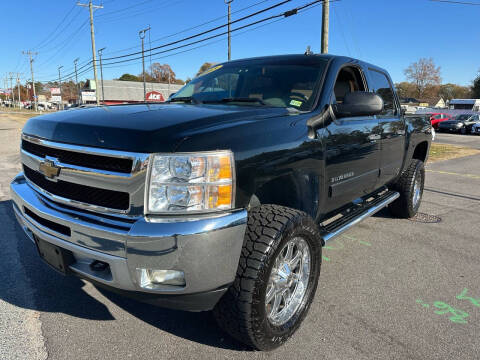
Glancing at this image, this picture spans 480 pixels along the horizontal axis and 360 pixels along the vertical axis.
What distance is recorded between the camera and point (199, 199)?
185cm

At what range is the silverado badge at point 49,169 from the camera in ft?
7.16

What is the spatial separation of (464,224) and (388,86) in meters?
2.24

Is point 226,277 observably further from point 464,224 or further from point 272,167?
point 464,224

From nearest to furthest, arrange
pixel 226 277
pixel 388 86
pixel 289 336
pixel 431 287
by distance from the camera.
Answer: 1. pixel 226 277
2. pixel 289 336
3. pixel 431 287
4. pixel 388 86

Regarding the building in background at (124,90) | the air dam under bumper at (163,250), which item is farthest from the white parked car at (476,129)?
the building in background at (124,90)

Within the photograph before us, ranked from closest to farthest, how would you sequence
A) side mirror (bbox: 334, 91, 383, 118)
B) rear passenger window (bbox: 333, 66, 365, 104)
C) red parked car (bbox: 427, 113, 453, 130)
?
side mirror (bbox: 334, 91, 383, 118)
rear passenger window (bbox: 333, 66, 365, 104)
red parked car (bbox: 427, 113, 453, 130)

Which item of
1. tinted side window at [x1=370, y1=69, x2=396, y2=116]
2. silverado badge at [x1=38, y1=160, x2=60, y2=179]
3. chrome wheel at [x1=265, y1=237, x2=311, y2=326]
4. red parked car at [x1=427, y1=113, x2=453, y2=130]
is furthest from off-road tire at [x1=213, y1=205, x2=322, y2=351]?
red parked car at [x1=427, y1=113, x2=453, y2=130]

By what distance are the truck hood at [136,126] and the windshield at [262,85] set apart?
499 mm

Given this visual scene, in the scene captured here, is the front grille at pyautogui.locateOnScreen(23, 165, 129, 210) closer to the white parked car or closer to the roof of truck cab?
the roof of truck cab

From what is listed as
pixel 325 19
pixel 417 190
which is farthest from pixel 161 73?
pixel 417 190

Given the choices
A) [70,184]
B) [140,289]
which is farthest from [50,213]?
[140,289]

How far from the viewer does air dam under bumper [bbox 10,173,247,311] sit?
5.82ft

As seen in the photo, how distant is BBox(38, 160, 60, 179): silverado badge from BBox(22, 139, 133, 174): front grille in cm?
5

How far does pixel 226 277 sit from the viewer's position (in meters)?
1.95
